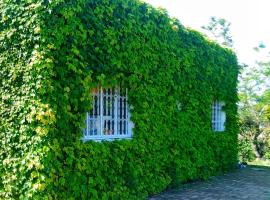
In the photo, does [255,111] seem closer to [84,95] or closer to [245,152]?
[245,152]

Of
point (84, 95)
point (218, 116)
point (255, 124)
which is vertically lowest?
point (255, 124)

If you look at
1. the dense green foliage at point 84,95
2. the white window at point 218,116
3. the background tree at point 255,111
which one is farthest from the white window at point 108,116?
the background tree at point 255,111

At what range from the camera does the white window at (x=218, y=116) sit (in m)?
13.0

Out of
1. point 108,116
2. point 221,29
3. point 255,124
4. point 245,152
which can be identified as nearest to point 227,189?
point 108,116

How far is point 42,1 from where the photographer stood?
601 centimetres

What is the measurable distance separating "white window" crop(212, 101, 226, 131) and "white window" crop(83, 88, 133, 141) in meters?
5.55

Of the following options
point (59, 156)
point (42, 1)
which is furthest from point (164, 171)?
point (42, 1)

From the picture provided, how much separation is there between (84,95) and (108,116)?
140 cm

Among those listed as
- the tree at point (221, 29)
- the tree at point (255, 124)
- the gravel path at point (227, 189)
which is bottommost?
the gravel path at point (227, 189)

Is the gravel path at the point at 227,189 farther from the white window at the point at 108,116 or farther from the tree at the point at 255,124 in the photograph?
the tree at the point at 255,124

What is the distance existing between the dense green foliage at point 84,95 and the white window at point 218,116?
3180mm

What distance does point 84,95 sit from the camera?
Answer: 6.41 meters

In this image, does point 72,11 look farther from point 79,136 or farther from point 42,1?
point 79,136

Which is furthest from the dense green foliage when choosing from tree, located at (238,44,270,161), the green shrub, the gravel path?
tree, located at (238,44,270,161)
